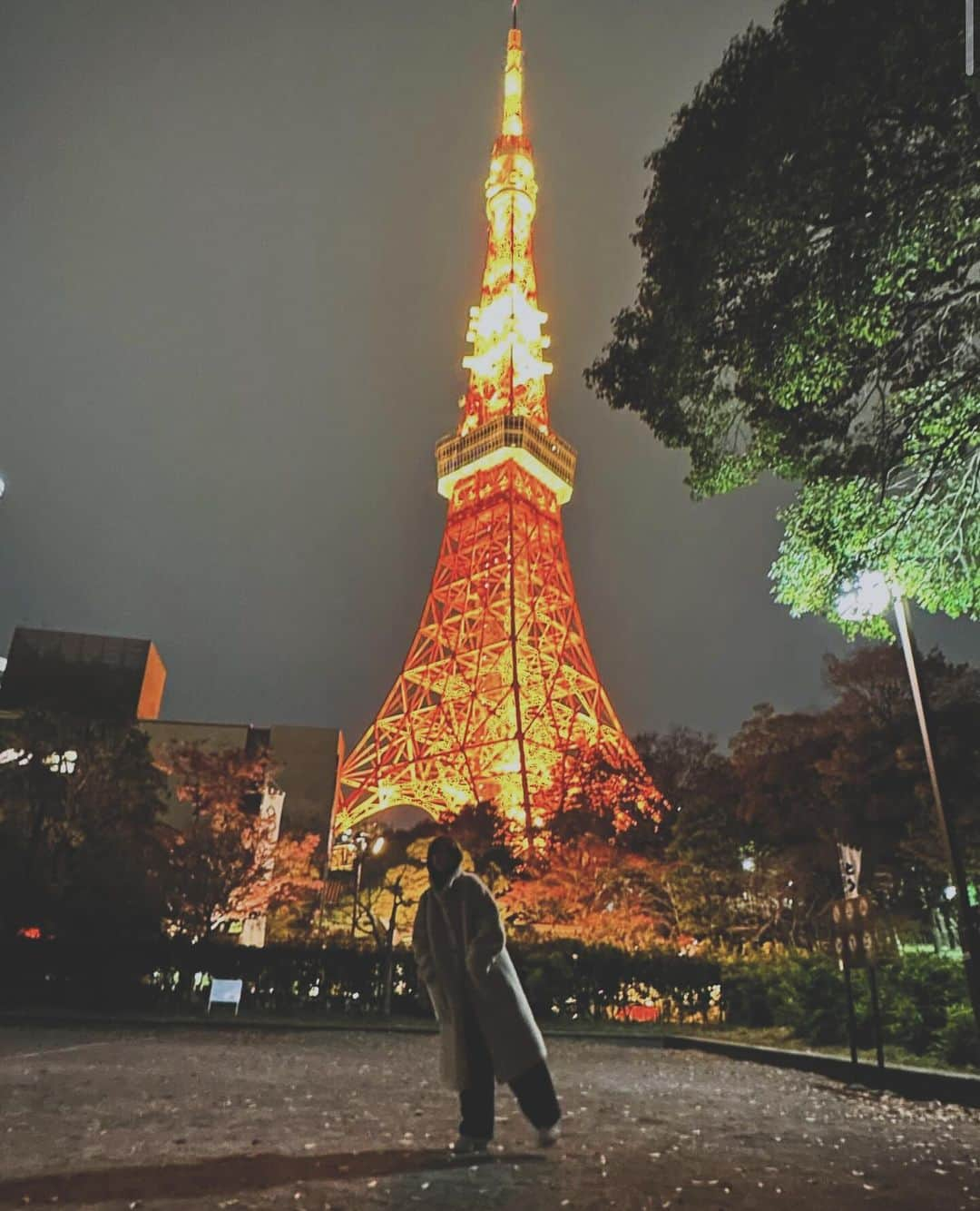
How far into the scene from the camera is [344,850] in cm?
3447

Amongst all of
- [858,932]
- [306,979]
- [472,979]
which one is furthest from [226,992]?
[472,979]

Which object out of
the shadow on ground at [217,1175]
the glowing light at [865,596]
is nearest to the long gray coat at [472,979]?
the shadow on ground at [217,1175]

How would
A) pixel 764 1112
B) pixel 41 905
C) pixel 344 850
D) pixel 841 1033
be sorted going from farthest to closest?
pixel 344 850 < pixel 41 905 < pixel 841 1033 < pixel 764 1112

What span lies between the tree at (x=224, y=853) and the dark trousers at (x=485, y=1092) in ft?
48.0

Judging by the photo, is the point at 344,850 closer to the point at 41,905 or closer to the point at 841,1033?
the point at 41,905

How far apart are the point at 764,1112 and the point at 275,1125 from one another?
2669 millimetres

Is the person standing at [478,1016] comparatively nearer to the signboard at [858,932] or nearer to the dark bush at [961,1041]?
the signboard at [858,932]

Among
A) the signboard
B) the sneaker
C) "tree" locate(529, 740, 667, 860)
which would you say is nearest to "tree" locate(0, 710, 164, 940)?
"tree" locate(529, 740, 667, 860)

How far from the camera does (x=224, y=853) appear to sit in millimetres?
18594

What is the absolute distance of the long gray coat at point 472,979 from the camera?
3506 mm

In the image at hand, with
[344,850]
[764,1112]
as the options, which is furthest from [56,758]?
[344,850]

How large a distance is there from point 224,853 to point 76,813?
365 centimetres

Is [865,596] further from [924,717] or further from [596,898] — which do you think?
[596,898]

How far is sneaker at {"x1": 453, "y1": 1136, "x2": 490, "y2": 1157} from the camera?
3.43 metres
